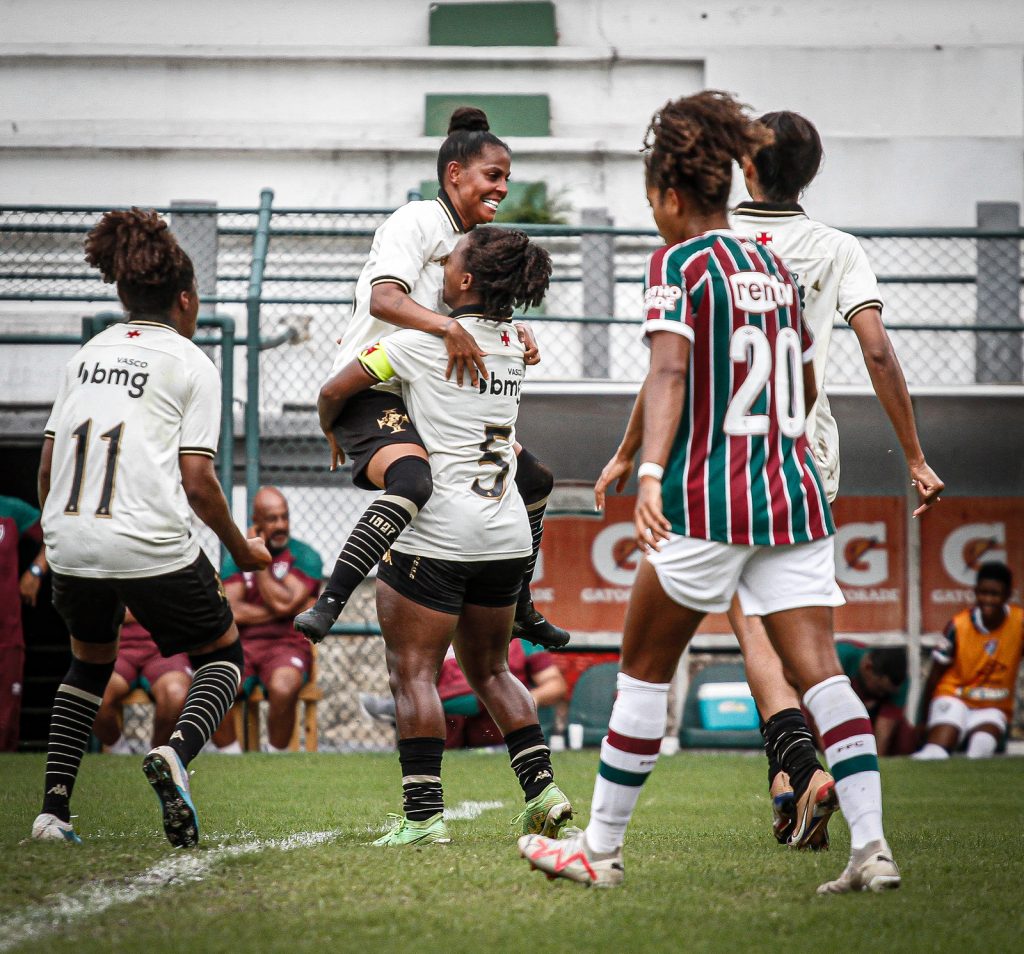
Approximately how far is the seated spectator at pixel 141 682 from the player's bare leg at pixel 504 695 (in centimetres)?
472

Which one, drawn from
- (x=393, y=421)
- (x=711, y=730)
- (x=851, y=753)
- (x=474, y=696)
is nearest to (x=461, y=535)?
(x=393, y=421)

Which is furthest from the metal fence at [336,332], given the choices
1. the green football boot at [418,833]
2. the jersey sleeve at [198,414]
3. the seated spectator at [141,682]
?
the green football boot at [418,833]

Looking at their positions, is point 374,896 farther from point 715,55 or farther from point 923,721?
point 715,55

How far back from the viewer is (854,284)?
4.85m

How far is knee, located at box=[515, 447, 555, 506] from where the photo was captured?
204 inches

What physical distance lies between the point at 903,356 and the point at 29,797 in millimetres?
8281

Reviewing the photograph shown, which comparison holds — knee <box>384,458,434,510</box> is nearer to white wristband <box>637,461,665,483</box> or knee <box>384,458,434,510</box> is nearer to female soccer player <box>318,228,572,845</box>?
female soccer player <box>318,228,572,845</box>

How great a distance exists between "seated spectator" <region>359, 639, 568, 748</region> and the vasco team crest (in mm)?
4990

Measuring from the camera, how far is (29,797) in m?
6.09

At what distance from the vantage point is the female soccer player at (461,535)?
4535mm

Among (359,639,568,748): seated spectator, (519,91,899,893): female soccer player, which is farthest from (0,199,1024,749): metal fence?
(519,91,899,893): female soccer player

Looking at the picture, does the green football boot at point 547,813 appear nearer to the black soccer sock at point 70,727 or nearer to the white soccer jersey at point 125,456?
the white soccer jersey at point 125,456

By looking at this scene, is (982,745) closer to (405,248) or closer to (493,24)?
(405,248)

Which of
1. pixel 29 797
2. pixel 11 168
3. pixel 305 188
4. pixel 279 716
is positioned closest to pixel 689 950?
pixel 29 797
